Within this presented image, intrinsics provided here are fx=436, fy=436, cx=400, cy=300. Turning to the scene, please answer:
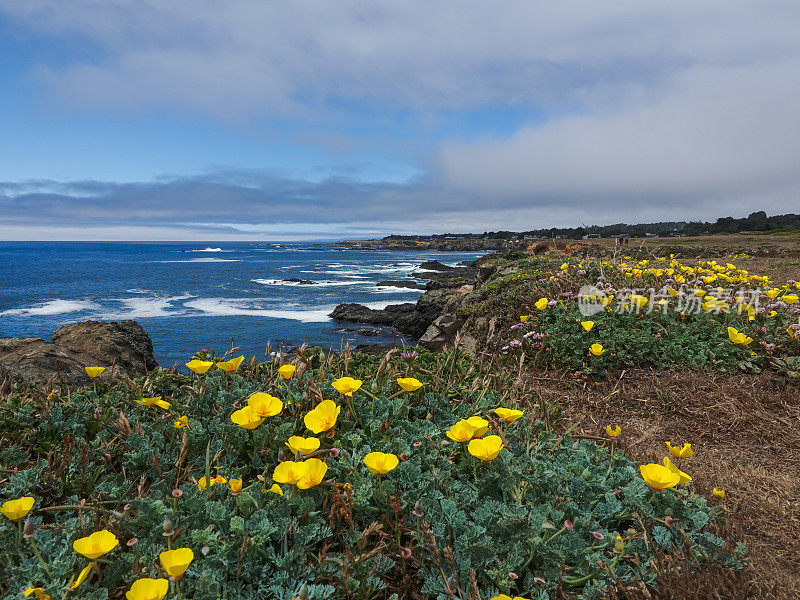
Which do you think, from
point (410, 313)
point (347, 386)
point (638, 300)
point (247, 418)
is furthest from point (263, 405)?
point (410, 313)

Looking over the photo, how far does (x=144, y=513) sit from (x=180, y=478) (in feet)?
1.05

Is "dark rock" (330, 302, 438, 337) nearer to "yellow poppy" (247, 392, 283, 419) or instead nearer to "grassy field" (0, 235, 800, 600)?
"grassy field" (0, 235, 800, 600)

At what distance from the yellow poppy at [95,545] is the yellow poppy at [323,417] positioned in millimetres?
716

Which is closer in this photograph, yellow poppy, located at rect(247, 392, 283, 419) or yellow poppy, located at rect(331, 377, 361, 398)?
yellow poppy, located at rect(247, 392, 283, 419)

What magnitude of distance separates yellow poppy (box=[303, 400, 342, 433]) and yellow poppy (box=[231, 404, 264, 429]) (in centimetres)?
19

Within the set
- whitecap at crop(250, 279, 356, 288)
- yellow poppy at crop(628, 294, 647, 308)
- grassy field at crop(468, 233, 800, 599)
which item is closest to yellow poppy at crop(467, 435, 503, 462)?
grassy field at crop(468, 233, 800, 599)

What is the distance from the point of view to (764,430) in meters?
3.72

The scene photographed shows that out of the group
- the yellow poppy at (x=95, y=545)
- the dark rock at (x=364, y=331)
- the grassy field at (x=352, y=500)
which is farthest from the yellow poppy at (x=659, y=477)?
the dark rock at (x=364, y=331)

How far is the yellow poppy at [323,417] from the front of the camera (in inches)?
69.7

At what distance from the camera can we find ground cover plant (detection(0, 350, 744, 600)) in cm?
134

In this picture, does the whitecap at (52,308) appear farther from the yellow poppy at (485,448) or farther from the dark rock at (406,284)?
the yellow poppy at (485,448)

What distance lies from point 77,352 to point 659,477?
25.6 ft

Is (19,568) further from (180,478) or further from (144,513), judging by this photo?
(180,478)

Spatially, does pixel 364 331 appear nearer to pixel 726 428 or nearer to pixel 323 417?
pixel 726 428
